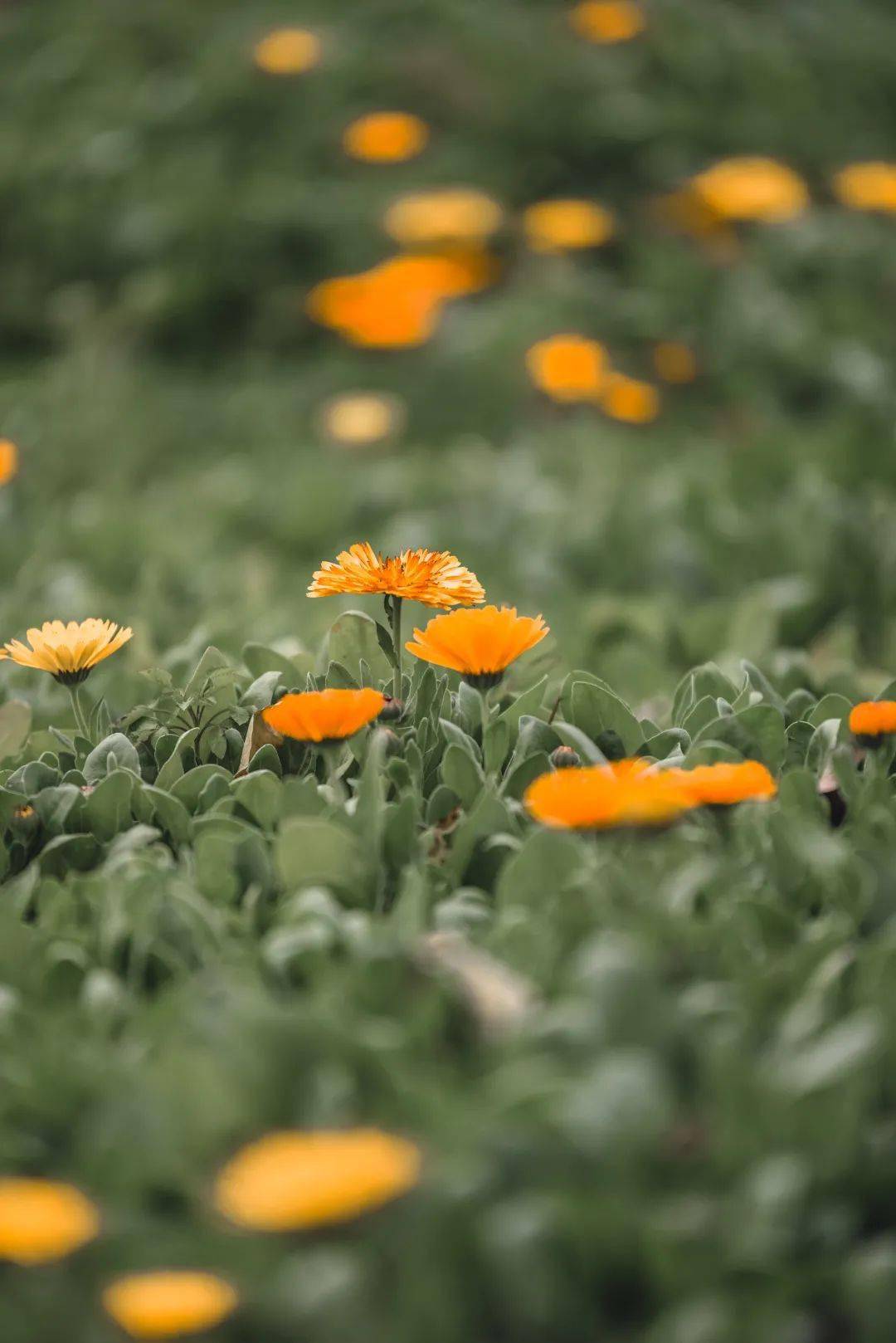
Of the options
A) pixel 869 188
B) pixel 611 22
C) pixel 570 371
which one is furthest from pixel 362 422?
pixel 611 22

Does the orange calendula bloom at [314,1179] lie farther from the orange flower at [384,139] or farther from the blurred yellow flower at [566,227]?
the orange flower at [384,139]

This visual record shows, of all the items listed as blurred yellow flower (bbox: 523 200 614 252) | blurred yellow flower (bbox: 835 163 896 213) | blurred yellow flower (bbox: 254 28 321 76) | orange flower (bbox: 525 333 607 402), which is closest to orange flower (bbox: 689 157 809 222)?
blurred yellow flower (bbox: 835 163 896 213)

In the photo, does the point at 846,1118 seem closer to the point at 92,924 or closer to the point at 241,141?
the point at 92,924

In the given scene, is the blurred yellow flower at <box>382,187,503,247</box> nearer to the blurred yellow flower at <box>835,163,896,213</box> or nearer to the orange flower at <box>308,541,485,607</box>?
the blurred yellow flower at <box>835,163,896,213</box>

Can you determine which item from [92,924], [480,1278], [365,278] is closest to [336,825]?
[92,924]

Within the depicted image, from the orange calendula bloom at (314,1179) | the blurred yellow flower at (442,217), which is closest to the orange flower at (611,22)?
the blurred yellow flower at (442,217)

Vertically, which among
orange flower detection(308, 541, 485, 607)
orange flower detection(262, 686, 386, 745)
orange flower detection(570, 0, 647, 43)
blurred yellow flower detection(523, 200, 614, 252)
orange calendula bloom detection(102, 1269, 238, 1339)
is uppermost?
orange flower detection(570, 0, 647, 43)
